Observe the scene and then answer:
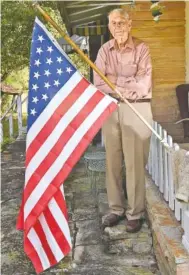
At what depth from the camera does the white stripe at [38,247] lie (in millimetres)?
3166

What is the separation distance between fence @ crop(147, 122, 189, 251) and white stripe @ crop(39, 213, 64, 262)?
2.76 feet

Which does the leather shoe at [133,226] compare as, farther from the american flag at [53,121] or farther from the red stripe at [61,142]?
the red stripe at [61,142]

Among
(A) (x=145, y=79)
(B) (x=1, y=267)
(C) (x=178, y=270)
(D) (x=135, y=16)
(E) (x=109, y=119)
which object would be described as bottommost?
(B) (x=1, y=267)

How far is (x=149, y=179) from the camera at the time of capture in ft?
14.9

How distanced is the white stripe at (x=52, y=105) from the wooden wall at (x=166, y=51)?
2532 mm

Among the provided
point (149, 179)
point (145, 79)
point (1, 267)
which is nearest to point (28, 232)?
point (1, 267)

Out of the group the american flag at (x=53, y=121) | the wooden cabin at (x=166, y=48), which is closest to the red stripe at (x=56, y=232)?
the american flag at (x=53, y=121)

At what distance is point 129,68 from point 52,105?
77cm

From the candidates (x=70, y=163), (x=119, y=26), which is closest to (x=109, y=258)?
(x=70, y=163)

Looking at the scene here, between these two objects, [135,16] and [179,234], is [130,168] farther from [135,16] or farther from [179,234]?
[135,16]

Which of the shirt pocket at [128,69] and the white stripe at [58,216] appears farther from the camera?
the shirt pocket at [128,69]

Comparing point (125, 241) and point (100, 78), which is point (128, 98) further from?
point (125, 241)

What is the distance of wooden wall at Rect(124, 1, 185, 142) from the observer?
5.40 metres

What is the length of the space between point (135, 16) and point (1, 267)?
10.3 ft
